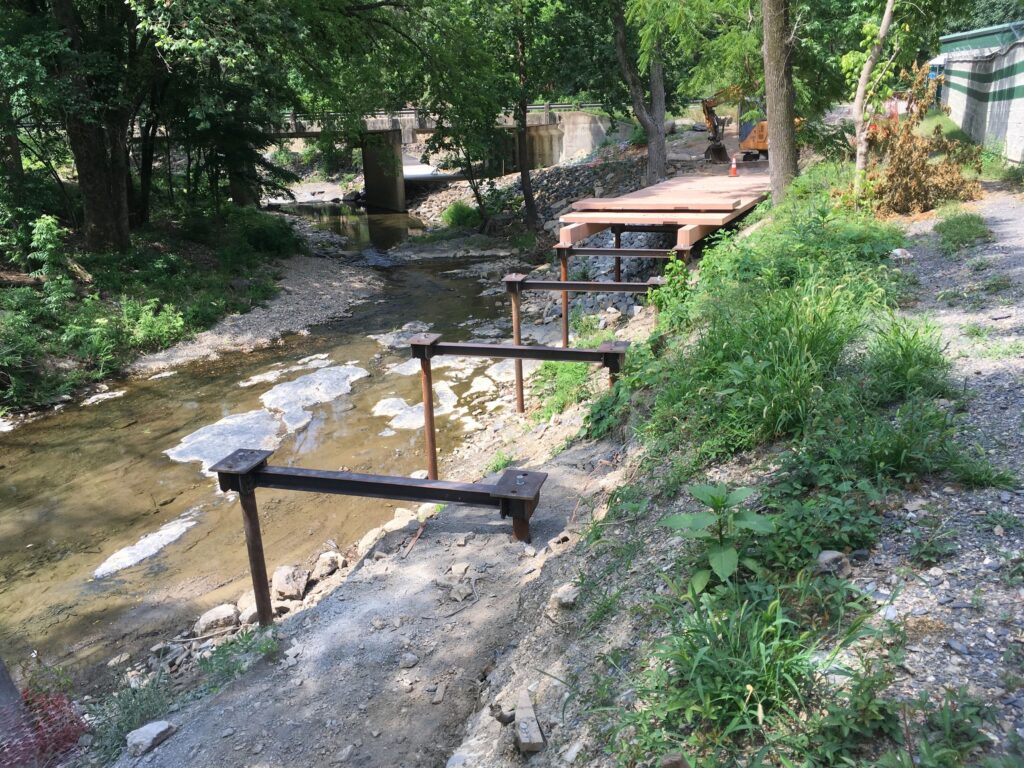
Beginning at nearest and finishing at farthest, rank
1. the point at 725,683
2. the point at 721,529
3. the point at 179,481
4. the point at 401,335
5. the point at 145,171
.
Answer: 1. the point at 725,683
2. the point at 721,529
3. the point at 179,481
4. the point at 401,335
5. the point at 145,171

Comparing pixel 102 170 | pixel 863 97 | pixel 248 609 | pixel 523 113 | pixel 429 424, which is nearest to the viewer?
pixel 248 609

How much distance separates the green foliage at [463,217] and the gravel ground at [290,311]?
212 inches

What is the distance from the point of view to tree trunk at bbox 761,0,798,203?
410 inches

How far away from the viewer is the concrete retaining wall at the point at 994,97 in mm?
13930

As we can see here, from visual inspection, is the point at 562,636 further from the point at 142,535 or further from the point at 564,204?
the point at 564,204

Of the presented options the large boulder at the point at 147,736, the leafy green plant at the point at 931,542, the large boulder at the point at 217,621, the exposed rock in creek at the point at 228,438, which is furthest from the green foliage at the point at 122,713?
the exposed rock in creek at the point at 228,438

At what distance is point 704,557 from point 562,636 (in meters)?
0.78

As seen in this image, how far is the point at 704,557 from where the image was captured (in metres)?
3.25

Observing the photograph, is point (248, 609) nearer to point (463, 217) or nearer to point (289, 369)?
point (289, 369)

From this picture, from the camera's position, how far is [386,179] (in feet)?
110

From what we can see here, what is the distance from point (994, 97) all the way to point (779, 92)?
8404 millimetres

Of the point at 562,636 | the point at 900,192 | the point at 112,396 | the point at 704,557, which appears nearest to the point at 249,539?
the point at 562,636

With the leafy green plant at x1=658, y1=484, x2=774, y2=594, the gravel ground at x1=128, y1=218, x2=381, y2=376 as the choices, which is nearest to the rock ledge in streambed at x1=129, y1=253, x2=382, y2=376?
the gravel ground at x1=128, y1=218, x2=381, y2=376

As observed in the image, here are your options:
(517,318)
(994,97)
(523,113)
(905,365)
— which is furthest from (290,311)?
(994,97)
